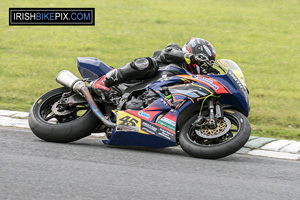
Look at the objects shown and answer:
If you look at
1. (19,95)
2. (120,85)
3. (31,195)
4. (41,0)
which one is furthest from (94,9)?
(31,195)

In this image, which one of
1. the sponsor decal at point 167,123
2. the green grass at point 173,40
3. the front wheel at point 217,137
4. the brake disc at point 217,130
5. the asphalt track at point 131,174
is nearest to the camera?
the asphalt track at point 131,174

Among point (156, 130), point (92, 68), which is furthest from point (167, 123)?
point (92, 68)

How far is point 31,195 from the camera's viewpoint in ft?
14.9

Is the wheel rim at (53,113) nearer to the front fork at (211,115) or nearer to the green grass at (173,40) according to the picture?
the front fork at (211,115)

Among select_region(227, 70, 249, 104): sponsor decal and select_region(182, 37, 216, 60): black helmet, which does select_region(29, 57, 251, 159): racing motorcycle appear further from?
select_region(182, 37, 216, 60): black helmet

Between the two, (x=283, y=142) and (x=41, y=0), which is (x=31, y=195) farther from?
(x=41, y=0)

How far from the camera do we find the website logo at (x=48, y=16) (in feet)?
59.6

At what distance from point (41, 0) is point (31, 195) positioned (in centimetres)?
1642

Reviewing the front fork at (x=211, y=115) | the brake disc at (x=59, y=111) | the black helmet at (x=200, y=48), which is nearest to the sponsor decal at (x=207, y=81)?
the front fork at (x=211, y=115)

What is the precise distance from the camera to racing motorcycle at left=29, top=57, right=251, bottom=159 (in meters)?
6.12

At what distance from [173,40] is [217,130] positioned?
970 centimetres

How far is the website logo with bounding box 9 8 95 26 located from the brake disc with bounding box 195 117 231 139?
12354 millimetres

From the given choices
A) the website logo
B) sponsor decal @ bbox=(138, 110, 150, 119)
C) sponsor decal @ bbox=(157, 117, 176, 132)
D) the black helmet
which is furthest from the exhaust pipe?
the website logo

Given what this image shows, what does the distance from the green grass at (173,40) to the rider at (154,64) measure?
1.83 metres
